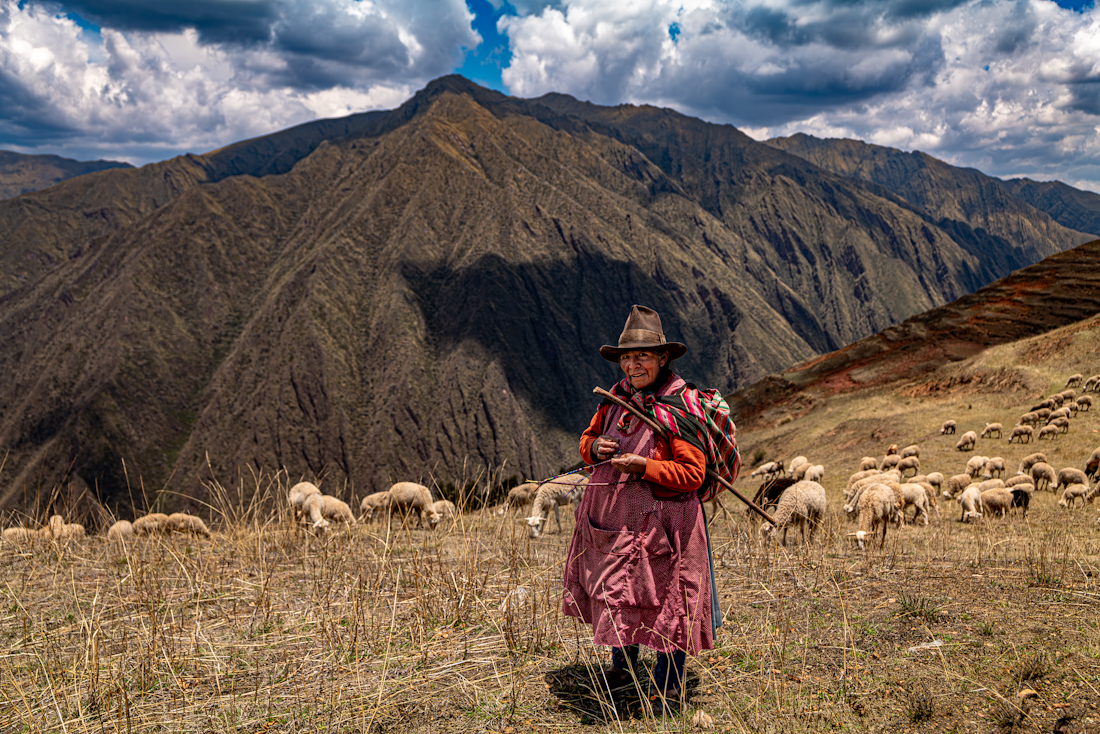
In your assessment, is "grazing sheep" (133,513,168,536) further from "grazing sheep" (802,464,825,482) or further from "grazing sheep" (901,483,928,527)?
"grazing sheep" (802,464,825,482)

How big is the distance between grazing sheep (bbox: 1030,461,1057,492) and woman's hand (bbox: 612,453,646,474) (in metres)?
12.9

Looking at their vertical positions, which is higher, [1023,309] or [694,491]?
[1023,309]

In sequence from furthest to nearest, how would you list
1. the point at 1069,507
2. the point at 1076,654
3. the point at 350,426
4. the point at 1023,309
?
the point at 350,426 < the point at 1023,309 < the point at 1069,507 < the point at 1076,654

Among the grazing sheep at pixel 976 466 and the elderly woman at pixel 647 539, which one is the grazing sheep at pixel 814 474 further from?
the elderly woman at pixel 647 539

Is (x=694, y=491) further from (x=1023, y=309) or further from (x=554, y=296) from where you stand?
(x=554, y=296)

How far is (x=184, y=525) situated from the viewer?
9.88m

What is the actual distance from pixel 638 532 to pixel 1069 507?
10620 mm

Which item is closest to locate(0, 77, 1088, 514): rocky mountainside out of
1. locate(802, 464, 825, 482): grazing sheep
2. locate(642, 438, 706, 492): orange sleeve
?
locate(802, 464, 825, 482): grazing sheep

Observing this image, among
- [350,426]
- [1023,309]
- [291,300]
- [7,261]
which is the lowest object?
[350,426]

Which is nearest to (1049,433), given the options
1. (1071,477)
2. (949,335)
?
(1071,477)

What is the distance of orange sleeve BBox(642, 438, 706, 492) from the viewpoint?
3.29 metres

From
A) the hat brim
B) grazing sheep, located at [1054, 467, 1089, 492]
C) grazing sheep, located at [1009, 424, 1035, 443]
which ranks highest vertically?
the hat brim

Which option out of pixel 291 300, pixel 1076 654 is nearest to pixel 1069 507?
pixel 1076 654

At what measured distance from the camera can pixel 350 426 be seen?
112812 millimetres
